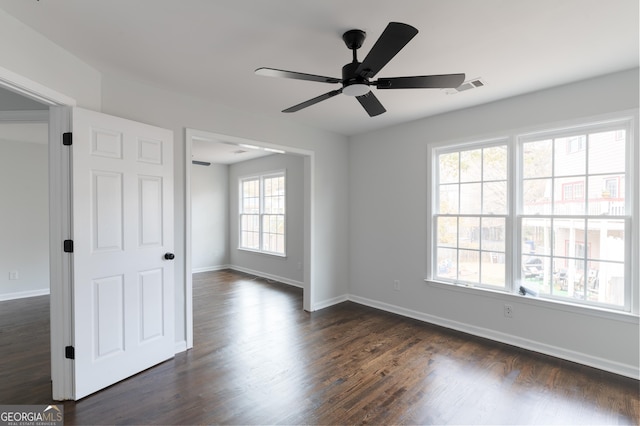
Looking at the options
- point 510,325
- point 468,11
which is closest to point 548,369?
point 510,325

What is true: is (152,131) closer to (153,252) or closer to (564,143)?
(153,252)

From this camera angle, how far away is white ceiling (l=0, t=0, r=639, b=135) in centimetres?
181

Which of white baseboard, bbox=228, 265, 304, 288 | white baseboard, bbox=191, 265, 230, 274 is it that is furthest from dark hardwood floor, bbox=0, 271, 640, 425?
white baseboard, bbox=191, 265, 230, 274

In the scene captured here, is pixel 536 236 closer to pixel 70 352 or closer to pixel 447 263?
pixel 447 263

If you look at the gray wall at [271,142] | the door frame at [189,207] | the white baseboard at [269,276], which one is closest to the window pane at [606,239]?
the gray wall at [271,142]

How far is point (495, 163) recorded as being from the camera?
347 centimetres

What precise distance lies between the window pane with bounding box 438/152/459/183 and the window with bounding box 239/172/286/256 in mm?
3242

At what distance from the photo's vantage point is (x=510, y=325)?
10.7 feet

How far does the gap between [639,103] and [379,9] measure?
2494mm

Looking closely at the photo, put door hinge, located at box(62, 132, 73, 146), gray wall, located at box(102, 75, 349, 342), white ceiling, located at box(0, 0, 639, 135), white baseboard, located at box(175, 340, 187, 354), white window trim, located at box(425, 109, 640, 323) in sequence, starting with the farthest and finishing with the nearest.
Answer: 1. white baseboard, located at box(175, 340, 187, 354)
2. gray wall, located at box(102, 75, 349, 342)
3. white window trim, located at box(425, 109, 640, 323)
4. door hinge, located at box(62, 132, 73, 146)
5. white ceiling, located at box(0, 0, 639, 135)

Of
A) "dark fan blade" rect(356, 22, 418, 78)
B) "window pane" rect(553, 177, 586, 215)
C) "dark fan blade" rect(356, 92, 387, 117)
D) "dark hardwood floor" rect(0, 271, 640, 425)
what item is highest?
"dark fan blade" rect(356, 22, 418, 78)

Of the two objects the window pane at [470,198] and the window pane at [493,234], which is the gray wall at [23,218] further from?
the window pane at [493,234]

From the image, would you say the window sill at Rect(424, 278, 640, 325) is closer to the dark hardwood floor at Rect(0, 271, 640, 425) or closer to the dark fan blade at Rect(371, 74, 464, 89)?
the dark hardwood floor at Rect(0, 271, 640, 425)

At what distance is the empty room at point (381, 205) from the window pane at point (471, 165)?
0.08 feet
